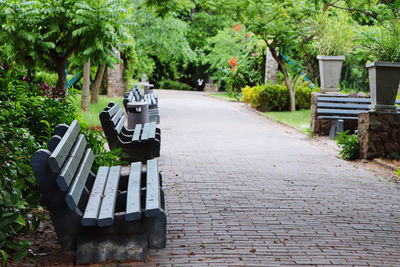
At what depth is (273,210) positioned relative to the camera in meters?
5.51

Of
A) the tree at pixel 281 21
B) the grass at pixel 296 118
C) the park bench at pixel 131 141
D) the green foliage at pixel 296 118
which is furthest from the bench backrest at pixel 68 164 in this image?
the tree at pixel 281 21

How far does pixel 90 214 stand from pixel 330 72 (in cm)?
1220

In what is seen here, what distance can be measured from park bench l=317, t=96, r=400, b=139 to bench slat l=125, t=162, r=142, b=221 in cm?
842

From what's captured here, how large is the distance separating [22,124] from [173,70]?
39534 mm

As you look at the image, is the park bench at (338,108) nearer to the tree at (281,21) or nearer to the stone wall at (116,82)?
the tree at (281,21)

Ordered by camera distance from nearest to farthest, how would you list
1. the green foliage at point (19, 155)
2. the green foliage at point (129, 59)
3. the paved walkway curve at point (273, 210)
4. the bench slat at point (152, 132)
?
1. the green foliage at point (19, 155)
2. the paved walkway curve at point (273, 210)
3. the bench slat at point (152, 132)
4. the green foliage at point (129, 59)

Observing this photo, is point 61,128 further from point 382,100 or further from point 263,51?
point 263,51

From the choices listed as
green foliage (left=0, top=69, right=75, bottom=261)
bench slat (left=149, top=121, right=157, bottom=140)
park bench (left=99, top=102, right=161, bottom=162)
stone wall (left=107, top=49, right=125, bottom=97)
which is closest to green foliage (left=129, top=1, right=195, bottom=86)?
stone wall (left=107, top=49, right=125, bottom=97)

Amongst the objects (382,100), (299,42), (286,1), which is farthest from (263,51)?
(382,100)

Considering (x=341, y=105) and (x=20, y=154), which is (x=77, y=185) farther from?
(x=341, y=105)

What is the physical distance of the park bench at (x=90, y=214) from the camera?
3.47 m

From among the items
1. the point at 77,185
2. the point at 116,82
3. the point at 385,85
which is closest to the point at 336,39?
the point at 385,85

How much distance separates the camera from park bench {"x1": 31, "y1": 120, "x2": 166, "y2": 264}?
3.47 metres

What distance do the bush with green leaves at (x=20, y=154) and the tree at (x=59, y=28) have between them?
4062 millimetres
